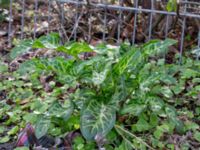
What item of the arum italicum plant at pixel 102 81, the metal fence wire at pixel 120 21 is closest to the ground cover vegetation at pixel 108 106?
the arum italicum plant at pixel 102 81

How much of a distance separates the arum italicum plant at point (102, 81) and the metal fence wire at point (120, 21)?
1.21 metres

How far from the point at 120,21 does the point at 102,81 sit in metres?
1.65

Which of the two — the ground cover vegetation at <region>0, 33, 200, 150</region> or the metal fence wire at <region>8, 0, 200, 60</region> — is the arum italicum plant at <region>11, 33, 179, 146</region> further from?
the metal fence wire at <region>8, 0, 200, 60</region>

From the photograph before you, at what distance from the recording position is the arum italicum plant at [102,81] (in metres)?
2.80

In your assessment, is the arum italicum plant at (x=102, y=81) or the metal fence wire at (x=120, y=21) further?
the metal fence wire at (x=120, y=21)

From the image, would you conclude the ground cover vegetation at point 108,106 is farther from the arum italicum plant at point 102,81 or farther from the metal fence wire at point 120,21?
the metal fence wire at point 120,21

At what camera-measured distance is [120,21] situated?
4.32 metres

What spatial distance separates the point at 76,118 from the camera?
2.95 m

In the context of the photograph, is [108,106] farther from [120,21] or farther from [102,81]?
[120,21]

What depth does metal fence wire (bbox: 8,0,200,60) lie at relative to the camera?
421 cm

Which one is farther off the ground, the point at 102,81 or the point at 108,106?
the point at 102,81

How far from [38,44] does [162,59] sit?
1374 mm

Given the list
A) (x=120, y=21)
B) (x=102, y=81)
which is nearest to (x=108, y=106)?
(x=102, y=81)

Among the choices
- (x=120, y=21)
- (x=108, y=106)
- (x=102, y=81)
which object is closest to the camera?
(x=102, y=81)
